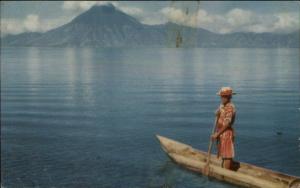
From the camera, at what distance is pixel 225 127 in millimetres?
20250

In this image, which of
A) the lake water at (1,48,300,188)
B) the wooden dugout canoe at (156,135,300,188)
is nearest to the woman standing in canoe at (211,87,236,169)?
the wooden dugout canoe at (156,135,300,188)

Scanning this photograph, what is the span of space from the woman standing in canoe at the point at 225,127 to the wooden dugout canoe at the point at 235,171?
56 cm

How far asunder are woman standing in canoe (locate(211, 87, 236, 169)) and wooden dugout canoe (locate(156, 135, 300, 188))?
56 centimetres

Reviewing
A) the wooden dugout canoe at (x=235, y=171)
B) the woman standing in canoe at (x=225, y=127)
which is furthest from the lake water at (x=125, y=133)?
the woman standing in canoe at (x=225, y=127)

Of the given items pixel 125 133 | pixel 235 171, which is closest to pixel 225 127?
pixel 235 171

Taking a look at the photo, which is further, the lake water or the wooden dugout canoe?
the lake water

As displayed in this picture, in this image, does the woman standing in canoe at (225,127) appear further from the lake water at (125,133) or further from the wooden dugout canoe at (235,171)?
the lake water at (125,133)

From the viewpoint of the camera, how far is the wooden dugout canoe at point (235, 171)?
63.5 feet

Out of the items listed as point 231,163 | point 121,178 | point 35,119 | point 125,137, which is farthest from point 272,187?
point 35,119

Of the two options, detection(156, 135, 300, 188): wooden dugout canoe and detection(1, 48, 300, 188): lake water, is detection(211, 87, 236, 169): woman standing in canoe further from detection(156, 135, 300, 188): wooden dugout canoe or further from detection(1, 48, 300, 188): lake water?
detection(1, 48, 300, 188): lake water

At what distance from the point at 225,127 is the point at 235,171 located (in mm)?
2230

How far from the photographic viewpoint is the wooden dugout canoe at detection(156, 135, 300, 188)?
63.5ft

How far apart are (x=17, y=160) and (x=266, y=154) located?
13.4m

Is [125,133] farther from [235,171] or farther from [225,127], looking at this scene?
[225,127]
